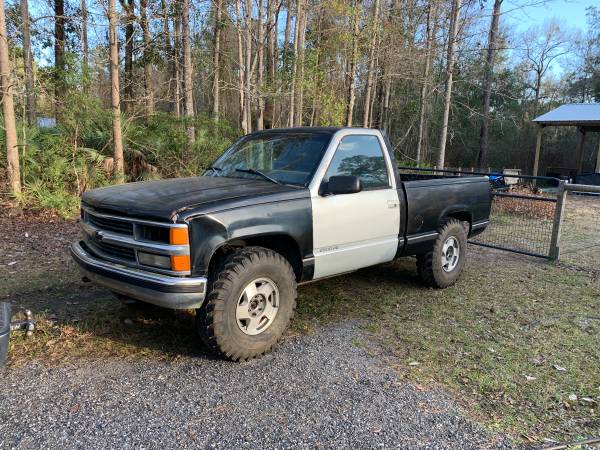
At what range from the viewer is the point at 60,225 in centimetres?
854

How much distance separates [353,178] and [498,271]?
12.4ft

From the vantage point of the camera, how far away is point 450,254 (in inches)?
232

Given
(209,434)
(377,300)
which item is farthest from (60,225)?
(209,434)

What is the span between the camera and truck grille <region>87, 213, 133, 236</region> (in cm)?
358

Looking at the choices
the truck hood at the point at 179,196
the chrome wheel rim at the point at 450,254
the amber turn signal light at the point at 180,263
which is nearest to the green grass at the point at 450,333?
the chrome wheel rim at the point at 450,254

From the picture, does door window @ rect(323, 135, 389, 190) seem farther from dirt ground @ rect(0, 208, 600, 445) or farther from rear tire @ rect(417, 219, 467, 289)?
dirt ground @ rect(0, 208, 600, 445)

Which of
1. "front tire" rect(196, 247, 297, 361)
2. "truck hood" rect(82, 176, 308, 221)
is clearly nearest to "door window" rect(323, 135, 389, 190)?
"truck hood" rect(82, 176, 308, 221)

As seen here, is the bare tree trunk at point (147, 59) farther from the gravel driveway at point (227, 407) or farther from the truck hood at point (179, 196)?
the gravel driveway at point (227, 407)

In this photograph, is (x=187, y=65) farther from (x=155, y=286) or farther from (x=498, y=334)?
(x=498, y=334)

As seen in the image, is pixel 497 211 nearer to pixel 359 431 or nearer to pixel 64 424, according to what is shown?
pixel 359 431

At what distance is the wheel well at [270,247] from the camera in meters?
3.78

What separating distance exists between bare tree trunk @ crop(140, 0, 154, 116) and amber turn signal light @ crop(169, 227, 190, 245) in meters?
9.14

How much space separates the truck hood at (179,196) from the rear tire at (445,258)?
228 cm

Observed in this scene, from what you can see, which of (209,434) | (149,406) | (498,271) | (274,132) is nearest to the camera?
(209,434)
